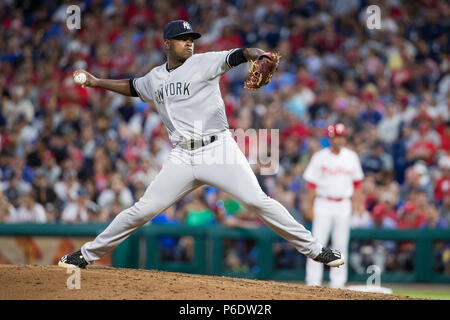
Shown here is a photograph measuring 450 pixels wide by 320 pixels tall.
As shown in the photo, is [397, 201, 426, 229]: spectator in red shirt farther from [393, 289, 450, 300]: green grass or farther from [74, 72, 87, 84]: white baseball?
[74, 72, 87, 84]: white baseball

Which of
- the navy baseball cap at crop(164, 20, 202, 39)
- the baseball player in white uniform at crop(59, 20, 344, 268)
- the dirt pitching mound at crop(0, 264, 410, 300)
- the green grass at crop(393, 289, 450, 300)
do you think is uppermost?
the navy baseball cap at crop(164, 20, 202, 39)

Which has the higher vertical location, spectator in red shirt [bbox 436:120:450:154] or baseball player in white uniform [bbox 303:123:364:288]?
spectator in red shirt [bbox 436:120:450:154]

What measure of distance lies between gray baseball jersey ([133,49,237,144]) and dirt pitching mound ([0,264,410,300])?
3.65 feet

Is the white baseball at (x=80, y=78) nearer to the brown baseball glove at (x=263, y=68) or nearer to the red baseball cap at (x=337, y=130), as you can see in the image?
the brown baseball glove at (x=263, y=68)

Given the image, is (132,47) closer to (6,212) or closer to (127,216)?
(6,212)

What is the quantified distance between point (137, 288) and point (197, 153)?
1.11 metres

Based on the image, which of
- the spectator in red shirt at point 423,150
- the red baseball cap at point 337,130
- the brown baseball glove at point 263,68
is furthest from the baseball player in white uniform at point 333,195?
the brown baseball glove at point 263,68

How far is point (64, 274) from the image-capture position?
18.3 ft

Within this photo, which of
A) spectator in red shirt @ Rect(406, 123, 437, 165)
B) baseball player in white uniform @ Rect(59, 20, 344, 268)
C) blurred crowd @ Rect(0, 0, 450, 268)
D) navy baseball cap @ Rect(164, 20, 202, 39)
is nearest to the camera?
baseball player in white uniform @ Rect(59, 20, 344, 268)

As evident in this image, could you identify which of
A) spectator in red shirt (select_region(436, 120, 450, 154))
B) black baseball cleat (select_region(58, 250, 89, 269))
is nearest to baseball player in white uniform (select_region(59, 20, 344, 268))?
black baseball cleat (select_region(58, 250, 89, 269))

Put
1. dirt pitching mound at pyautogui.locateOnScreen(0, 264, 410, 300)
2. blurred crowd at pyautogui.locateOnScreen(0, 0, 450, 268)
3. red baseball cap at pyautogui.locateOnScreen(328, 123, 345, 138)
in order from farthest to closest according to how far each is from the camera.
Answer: blurred crowd at pyautogui.locateOnScreen(0, 0, 450, 268) < red baseball cap at pyautogui.locateOnScreen(328, 123, 345, 138) < dirt pitching mound at pyautogui.locateOnScreen(0, 264, 410, 300)

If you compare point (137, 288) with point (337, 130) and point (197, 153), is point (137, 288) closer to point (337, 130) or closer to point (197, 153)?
point (197, 153)

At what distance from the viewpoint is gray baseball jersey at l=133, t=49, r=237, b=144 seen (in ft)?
18.3
